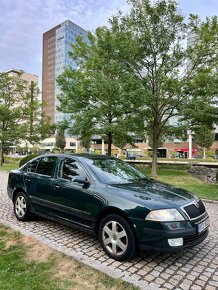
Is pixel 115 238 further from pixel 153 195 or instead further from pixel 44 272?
pixel 44 272

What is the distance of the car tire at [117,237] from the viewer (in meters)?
3.93

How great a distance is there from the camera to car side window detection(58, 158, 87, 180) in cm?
498

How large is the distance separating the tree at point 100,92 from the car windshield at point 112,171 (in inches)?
362

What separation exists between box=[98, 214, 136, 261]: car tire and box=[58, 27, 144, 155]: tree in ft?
35.4

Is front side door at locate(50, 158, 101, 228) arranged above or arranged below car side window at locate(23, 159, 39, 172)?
below

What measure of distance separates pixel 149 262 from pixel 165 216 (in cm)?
81

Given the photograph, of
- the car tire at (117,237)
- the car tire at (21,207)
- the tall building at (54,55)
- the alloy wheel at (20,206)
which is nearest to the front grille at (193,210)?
the car tire at (117,237)

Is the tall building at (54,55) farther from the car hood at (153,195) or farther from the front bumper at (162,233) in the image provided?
the front bumper at (162,233)

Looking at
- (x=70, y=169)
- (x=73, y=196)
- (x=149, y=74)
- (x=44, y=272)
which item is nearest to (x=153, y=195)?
(x=73, y=196)

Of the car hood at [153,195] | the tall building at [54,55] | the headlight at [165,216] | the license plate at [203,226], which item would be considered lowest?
the license plate at [203,226]

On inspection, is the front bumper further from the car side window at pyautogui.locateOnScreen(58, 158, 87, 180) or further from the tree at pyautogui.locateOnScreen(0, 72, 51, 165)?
the tree at pyautogui.locateOnScreen(0, 72, 51, 165)

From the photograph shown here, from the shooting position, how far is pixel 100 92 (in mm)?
15508

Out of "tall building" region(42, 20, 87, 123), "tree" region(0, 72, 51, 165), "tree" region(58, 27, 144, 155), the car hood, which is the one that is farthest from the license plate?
"tall building" region(42, 20, 87, 123)

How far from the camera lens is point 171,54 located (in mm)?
16031
